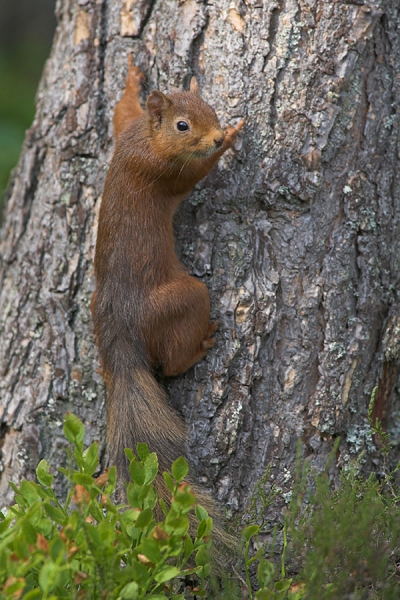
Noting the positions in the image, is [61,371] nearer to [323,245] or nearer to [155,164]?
[155,164]

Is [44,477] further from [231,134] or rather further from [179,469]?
[231,134]

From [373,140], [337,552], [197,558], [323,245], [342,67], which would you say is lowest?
[197,558]

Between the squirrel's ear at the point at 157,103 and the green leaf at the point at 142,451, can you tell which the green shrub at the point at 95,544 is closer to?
the green leaf at the point at 142,451

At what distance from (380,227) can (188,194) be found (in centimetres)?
86

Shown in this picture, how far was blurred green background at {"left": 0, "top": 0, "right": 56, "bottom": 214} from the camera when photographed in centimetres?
518

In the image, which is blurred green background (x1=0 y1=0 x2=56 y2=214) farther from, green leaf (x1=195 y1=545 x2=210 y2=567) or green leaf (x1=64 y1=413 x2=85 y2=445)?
green leaf (x1=195 y1=545 x2=210 y2=567)

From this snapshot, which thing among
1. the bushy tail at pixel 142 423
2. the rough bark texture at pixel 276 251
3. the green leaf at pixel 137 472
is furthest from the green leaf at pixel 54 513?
the rough bark texture at pixel 276 251

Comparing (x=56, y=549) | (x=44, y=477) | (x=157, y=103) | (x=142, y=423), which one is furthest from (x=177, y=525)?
(x=157, y=103)

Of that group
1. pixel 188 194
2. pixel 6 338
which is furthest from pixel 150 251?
pixel 6 338

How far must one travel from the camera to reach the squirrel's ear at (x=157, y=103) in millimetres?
2580

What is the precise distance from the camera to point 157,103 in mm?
2623

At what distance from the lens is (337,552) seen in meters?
1.81

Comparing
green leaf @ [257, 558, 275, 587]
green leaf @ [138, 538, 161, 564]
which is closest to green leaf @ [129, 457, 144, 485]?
green leaf @ [138, 538, 161, 564]

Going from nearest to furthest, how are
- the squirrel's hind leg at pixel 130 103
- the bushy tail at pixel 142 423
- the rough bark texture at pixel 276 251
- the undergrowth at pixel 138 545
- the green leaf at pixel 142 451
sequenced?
the undergrowth at pixel 138 545 → the green leaf at pixel 142 451 → the bushy tail at pixel 142 423 → the rough bark texture at pixel 276 251 → the squirrel's hind leg at pixel 130 103
